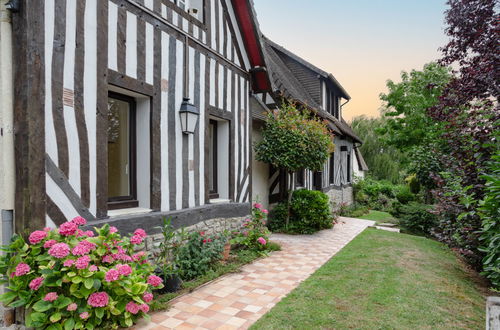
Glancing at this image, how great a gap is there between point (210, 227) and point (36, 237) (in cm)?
296

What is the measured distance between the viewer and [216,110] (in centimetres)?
558

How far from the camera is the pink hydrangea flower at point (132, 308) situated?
280 centimetres

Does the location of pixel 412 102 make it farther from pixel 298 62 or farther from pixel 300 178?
pixel 300 178

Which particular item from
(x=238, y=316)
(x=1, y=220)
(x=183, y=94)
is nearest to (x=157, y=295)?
(x=238, y=316)

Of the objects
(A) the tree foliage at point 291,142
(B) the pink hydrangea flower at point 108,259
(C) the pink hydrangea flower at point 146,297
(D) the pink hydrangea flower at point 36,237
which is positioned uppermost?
(A) the tree foliage at point 291,142

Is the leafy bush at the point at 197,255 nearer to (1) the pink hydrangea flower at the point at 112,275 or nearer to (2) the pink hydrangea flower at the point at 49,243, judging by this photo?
(1) the pink hydrangea flower at the point at 112,275

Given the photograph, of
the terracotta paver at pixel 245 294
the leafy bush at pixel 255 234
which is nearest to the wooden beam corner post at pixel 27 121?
the terracotta paver at pixel 245 294

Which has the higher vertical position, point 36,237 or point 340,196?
point 36,237

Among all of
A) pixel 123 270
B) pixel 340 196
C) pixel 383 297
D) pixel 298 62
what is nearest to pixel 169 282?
pixel 123 270

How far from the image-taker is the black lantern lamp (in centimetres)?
455

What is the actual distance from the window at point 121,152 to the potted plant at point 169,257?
2.04 ft

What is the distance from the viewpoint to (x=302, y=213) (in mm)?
8172

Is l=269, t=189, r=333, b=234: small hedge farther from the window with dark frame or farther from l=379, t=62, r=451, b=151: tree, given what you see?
l=379, t=62, r=451, b=151: tree

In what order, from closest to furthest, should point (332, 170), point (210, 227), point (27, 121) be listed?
point (27, 121)
point (210, 227)
point (332, 170)
